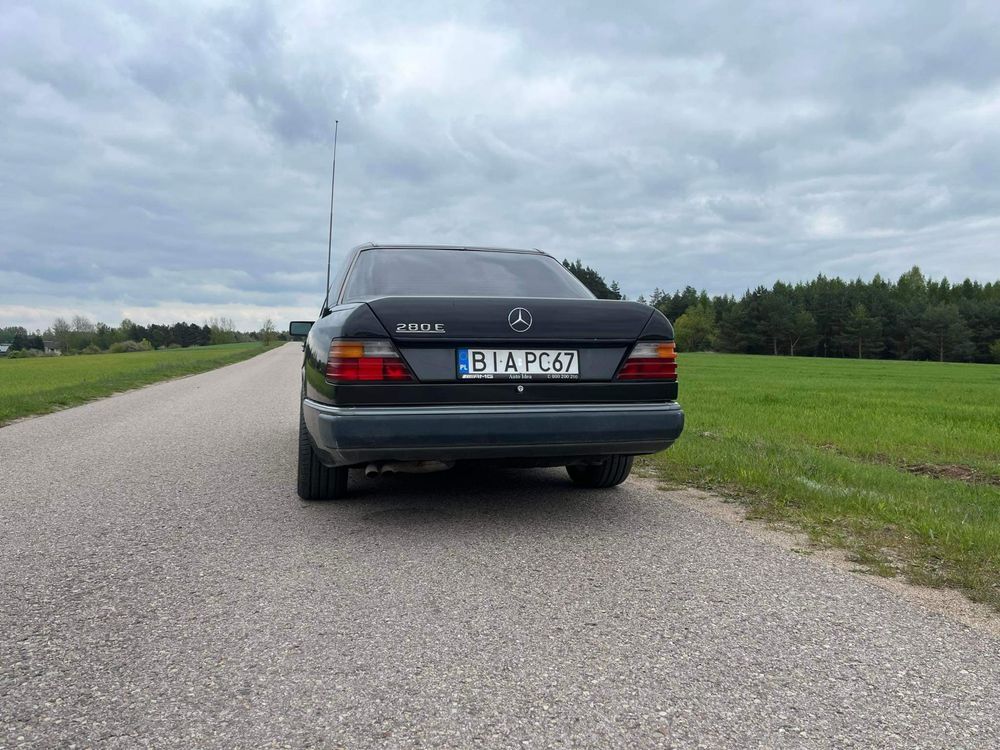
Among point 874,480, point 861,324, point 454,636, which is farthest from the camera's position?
point 861,324

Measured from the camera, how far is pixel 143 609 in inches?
105

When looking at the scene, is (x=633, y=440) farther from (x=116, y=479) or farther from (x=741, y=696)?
(x=116, y=479)

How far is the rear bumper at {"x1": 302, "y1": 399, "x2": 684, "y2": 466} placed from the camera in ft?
11.2

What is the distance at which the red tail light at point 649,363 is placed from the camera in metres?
3.80

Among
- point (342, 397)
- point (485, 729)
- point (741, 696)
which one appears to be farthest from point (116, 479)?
point (741, 696)

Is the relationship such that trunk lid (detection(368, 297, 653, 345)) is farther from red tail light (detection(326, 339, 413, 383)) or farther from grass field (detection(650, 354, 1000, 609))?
grass field (detection(650, 354, 1000, 609))

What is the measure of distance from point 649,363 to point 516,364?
0.73 m

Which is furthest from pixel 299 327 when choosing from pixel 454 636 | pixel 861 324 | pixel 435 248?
pixel 861 324

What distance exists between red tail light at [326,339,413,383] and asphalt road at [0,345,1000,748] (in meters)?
0.80

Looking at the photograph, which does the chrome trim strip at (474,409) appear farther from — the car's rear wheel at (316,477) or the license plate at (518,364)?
the car's rear wheel at (316,477)

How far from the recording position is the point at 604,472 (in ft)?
15.7

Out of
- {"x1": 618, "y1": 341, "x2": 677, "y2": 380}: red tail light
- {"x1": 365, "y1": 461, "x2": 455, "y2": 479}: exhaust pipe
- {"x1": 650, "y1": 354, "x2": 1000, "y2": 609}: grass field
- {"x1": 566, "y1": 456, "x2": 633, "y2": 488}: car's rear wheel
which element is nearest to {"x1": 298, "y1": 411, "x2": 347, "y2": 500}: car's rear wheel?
{"x1": 365, "y1": 461, "x2": 455, "y2": 479}: exhaust pipe

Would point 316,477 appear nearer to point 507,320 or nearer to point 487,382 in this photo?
point 487,382

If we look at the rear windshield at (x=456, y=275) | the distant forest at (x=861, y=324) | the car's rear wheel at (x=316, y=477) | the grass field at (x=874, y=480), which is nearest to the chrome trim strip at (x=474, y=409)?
the car's rear wheel at (x=316, y=477)
